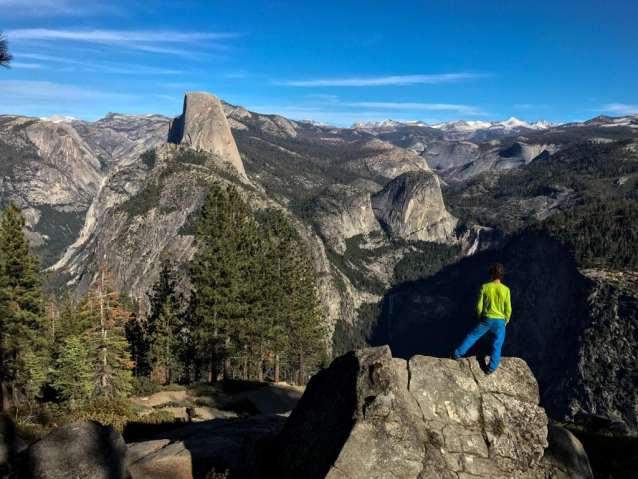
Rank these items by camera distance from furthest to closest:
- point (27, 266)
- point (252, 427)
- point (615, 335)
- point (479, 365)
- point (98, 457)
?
1. point (615, 335)
2. point (27, 266)
3. point (252, 427)
4. point (479, 365)
5. point (98, 457)

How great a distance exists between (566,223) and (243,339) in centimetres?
19743

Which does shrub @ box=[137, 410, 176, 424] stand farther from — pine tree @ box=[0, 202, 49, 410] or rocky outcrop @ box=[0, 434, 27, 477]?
pine tree @ box=[0, 202, 49, 410]

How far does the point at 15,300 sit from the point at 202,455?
84.9 feet

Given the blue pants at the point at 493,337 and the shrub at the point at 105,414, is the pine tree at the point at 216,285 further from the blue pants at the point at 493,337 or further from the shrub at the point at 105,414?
the blue pants at the point at 493,337

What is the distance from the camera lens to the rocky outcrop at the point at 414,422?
27.1ft

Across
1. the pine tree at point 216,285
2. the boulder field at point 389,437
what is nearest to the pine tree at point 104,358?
the pine tree at point 216,285

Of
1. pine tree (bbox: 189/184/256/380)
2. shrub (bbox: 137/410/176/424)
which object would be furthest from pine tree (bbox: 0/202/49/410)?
shrub (bbox: 137/410/176/424)

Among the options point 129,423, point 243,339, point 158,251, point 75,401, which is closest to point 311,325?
point 243,339

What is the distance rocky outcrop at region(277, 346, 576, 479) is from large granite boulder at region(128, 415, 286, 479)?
3.94 feet

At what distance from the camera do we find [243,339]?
4056cm

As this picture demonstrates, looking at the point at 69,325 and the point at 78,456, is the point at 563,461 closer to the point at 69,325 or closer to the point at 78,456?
the point at 78,456

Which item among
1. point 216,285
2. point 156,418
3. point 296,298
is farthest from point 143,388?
point 296,298

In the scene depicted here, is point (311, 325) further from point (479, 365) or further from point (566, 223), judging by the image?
point (566, 223)

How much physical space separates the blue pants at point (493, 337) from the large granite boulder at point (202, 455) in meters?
5.63
